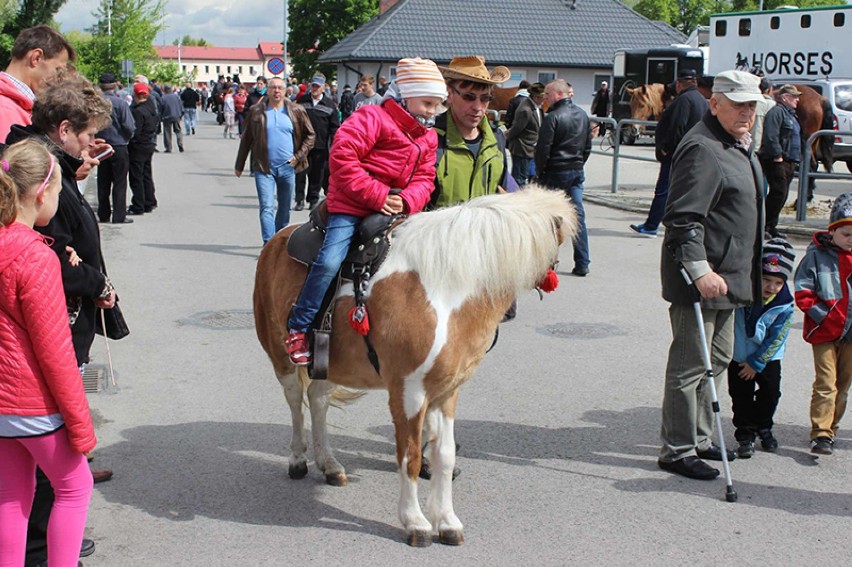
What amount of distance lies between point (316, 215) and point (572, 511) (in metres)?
1.95

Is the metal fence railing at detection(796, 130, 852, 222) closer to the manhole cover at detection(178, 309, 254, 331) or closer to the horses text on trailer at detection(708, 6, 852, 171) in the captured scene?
the horses text on trailer at detection(708, 6, 852, 171)

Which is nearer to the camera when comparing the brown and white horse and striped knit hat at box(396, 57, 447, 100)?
the brown and white horse

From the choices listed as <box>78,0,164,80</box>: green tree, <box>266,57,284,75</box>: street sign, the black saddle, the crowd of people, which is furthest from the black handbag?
<box>78,0,164,80</box>: green tree

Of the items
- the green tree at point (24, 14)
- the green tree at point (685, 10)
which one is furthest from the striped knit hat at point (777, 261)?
the green tree at point (685, 10)

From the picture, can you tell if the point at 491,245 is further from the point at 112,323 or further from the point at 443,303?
the point at 112,323

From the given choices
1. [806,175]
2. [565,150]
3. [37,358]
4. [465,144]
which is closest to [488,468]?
[465,144]

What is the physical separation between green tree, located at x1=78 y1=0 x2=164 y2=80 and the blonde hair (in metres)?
49.1

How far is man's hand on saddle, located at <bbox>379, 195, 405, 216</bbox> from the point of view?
15.2 ft

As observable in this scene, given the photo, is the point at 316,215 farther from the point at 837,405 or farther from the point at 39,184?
the point at 837,405

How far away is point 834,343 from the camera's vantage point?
18.8 ft

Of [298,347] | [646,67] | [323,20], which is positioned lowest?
[298,347]

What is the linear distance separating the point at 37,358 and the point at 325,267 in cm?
157

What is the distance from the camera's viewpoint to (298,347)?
15.6 feet

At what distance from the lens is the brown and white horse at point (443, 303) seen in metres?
4.35
